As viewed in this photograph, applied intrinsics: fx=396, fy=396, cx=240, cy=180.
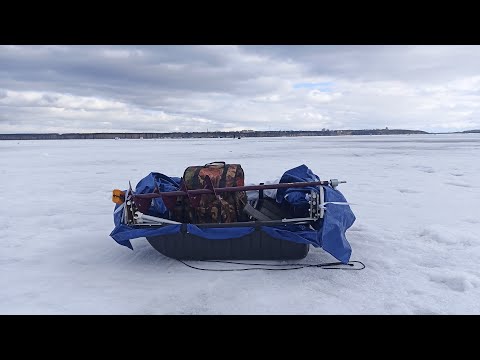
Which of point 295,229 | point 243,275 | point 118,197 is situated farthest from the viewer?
point 118,197

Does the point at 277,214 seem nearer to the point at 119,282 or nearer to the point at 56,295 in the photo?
the point at 119,282

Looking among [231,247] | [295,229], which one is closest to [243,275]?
[231,247]

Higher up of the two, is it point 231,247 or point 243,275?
point 231,247

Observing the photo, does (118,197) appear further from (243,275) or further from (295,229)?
(295,229)

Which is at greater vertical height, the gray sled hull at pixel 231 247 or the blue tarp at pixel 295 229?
the blue tarp at pixel 295 229

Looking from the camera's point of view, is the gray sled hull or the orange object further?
the orange object

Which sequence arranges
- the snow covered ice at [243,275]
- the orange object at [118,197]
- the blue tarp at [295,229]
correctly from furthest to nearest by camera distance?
the orange object at [118,197] → the blue tarp at [295,229] → the snow covered ice at [243,275]

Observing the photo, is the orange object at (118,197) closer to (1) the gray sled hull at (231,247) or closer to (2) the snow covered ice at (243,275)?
(1) the gray sled hull at (231,247)

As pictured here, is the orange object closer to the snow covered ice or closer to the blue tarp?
the blue tarp

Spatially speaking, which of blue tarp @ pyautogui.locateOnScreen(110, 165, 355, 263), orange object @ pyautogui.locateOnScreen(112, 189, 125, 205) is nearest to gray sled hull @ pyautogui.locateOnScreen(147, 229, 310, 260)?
blue tarp @ pyautogui.locateOnScreen(110, 165, 355, 263)

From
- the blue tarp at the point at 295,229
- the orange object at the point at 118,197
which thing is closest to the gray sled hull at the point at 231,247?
the blue tarp at the point at 295,229

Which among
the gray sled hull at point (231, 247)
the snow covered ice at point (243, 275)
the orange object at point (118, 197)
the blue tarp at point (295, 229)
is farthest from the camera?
the orange object at point (118, 197)

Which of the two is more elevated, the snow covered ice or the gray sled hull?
the gray sled hull

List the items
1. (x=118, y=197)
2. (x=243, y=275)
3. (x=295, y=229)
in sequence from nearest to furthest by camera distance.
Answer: (x=243, y=275) < (x=295, y=229) < (x=118, y=197)
